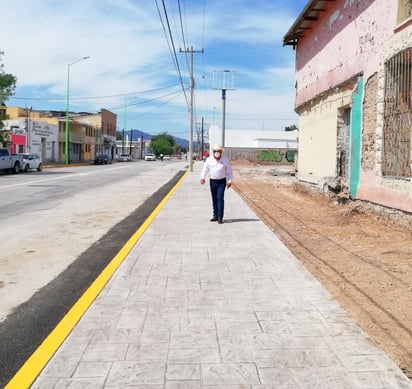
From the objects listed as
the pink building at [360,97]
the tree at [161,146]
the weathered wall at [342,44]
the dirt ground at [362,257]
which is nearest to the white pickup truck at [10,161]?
the weathered wall at [342,44]

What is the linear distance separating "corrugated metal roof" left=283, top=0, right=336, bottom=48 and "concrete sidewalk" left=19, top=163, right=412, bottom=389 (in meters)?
11.8

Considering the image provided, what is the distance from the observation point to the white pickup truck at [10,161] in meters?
32.5

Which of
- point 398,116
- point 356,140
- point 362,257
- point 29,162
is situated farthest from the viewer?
point 29,162

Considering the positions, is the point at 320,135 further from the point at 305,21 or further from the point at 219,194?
the point at 219,194

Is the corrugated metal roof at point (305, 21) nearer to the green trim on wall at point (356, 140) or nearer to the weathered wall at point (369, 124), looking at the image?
the green trim on wall at point (356, 140)

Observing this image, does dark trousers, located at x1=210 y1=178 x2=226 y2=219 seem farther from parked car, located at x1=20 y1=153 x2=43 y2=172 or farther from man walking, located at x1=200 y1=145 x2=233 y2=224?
parked car, located at x1=20 y1=153 x2=43 y2=172

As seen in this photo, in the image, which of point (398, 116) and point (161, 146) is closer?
point (398, 116)

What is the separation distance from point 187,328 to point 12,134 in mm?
48455

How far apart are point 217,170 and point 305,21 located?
1025 centimetres

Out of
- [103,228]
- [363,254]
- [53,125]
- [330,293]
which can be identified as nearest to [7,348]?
[330,293]

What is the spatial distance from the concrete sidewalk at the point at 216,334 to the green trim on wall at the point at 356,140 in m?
6.14

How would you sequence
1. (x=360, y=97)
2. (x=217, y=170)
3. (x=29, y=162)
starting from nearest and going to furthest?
(x=217, y=170)
(x=360, y=97)
(x=29, y=162)

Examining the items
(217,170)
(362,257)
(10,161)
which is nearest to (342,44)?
(217,170)

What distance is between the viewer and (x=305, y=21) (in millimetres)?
18359
